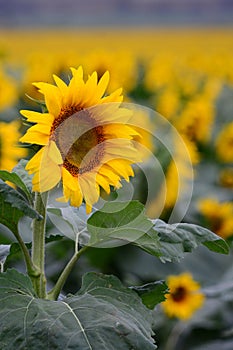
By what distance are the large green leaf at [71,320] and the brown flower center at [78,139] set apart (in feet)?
0.53

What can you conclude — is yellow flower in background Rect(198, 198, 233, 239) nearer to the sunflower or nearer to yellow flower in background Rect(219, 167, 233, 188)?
yellow flower in background Rect(219, 167, 233, 188)

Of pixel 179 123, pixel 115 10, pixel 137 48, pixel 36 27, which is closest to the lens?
pixel 179 123

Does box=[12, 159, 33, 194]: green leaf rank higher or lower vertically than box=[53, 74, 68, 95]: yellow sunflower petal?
lower

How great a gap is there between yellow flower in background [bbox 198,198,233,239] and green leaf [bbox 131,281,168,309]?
1.27 metres

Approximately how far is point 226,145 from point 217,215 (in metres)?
0.82

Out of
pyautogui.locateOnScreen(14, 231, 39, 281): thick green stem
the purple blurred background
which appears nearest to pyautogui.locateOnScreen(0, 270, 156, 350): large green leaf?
pyautogui.locateOnScreen(14, 231, 39, 281): thick green stem

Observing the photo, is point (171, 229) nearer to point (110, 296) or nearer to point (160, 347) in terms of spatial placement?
point (110, 296)

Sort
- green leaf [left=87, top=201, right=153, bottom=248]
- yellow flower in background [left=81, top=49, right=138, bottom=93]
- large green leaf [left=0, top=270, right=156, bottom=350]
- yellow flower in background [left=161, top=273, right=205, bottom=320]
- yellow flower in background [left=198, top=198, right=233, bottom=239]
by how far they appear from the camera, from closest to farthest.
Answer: large green leaf [left=0, top=270, right=156, bottom=350]
green leaf [left=87, top=201, right=153, bottom=248]
yellow flower in background [left=161, top=273, right=205, bottom=320]
yellow flower in background [left=198, top=198, right=233, bottom=239]
yellow flower in background [left=81, top=49, right=138, bottom=93]

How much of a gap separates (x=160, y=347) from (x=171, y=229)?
3.63 feet

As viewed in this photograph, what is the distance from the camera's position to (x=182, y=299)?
2148 mm

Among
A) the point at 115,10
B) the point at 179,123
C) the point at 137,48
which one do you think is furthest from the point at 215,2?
the point at 179,123

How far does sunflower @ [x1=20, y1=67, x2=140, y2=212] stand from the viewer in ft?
3.64

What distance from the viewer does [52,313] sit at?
1.09 metres

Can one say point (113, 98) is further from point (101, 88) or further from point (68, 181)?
point (68, 181)
